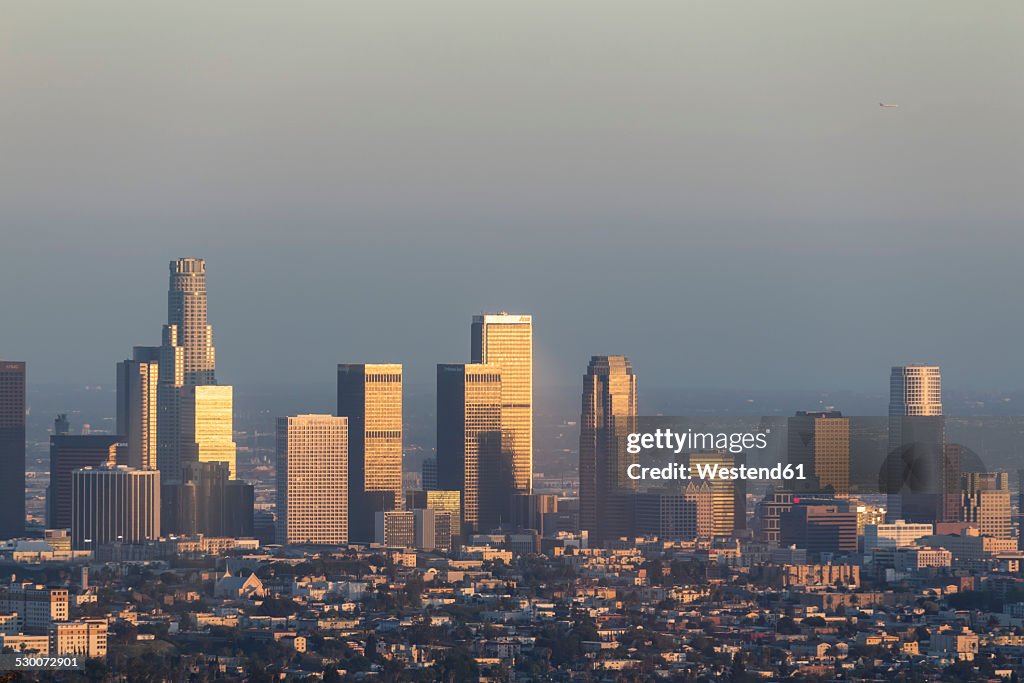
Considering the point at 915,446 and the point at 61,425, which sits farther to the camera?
the point at 61,425

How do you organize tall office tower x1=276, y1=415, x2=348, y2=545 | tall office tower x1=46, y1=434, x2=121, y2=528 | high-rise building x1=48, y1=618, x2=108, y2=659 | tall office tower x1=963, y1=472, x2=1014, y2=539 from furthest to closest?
tall office tower x1=46, y1=434, x2=121, y2=528, tall office tower x1=276, y1=415, x2=348, y2=545, tall office tower x1=963, y1=472, x2=1014, y2=539, high-rise building x1=48, y1=618, x2=108, y2=659

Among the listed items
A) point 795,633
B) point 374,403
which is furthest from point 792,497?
point 374,403

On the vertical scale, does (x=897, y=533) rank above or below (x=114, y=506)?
below

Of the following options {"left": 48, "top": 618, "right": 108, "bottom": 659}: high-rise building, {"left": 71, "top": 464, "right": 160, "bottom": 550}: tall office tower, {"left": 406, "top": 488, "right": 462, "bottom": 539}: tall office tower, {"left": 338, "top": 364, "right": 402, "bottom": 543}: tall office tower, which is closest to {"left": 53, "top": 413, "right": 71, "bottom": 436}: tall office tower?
{"left": 71, "top": 464, "right": 160, "bottom": 550}: tall office tower

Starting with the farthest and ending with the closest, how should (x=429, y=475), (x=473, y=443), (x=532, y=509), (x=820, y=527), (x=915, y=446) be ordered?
(x=473, y=443) < (x=429, y=475) < (x=532, y=509) < (x=820, y=527) < (x=915, y=446)

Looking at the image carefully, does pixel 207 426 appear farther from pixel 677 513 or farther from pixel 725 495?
pixel 725 495

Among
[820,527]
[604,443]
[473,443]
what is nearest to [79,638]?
[820,527]

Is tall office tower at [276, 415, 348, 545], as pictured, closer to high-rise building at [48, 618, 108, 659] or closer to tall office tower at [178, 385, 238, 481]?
tall office tower at [178, 385, 238, 481]
